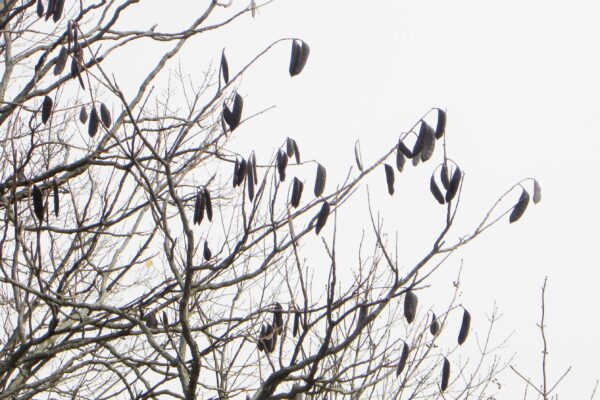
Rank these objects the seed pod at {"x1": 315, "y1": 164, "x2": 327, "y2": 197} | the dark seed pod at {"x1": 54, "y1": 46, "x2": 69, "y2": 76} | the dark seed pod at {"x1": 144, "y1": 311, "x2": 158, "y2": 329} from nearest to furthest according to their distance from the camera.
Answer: the seed pod at {"x1": 315, "y1": 164, "x2": 327, "y2": 197} → the dark seed pod at {"x1": 54, "y1": 46, "x2": 69, "y2": 76} → the dark seed pod at {"x1": 144, "y1": 311, "x2": 158, "y2": 329}

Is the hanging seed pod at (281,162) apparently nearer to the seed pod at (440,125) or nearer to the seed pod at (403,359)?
the seed pod at (440,125)

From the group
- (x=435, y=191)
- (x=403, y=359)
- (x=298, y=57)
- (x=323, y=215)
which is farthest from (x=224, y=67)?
(x=403, y=359)

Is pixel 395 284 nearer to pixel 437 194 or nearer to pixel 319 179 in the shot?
pixel 437 194

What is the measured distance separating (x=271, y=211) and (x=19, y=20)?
4874 millimetres

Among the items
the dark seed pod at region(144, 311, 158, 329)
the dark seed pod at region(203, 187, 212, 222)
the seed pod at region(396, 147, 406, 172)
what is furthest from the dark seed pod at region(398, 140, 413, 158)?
the dark seed pod at region(144, 311, 158, 329)

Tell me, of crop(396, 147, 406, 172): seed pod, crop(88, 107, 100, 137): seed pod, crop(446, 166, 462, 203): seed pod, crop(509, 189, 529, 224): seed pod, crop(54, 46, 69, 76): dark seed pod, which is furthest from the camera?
crop(54, 46, 69, 76): dark seed pod

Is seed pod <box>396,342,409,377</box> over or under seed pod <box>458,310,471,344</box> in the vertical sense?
under

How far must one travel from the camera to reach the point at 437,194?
2.96m

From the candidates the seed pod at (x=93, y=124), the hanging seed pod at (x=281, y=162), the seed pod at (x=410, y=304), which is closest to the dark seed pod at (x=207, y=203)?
the hanging seed pod at (x=281, y=162)

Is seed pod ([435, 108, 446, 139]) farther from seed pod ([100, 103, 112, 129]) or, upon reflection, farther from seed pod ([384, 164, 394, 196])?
seed pod ([100, 103, 112, 129])

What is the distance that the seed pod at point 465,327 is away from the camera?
3.24 metres

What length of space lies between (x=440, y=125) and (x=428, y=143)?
8 centimetres

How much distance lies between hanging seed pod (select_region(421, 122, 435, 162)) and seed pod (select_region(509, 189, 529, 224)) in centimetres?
42

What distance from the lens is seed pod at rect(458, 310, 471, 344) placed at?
3244 millimetres
